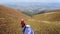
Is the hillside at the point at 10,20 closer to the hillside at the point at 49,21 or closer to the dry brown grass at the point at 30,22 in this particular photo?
the dry brown grass at the point at 30,22

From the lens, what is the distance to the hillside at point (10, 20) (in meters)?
3.83

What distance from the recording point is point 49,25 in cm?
379

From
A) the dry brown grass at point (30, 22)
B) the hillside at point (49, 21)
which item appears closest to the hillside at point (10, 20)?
the dry brown grass at point (30, 22)

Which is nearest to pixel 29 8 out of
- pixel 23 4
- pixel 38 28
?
pixel 23 4

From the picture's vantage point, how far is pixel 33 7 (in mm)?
3902

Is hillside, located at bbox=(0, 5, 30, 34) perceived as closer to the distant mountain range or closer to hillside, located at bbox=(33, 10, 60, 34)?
the distant mountain range

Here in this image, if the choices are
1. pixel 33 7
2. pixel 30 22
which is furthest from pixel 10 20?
pixel 33 7

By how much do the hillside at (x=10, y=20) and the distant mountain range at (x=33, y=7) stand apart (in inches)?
4.3

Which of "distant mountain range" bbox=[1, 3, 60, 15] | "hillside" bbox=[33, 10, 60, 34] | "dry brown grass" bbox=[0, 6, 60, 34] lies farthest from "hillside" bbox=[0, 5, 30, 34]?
"hillside" bbox=[33, 10, 60, 34]

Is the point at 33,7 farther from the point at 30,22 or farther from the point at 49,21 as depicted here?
the point at 49,21

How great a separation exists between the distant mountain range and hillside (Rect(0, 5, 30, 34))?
11 cm

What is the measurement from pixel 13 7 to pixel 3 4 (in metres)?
0.22

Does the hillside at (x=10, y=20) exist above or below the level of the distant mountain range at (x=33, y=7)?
below

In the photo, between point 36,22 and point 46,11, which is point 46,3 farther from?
point 36,22
